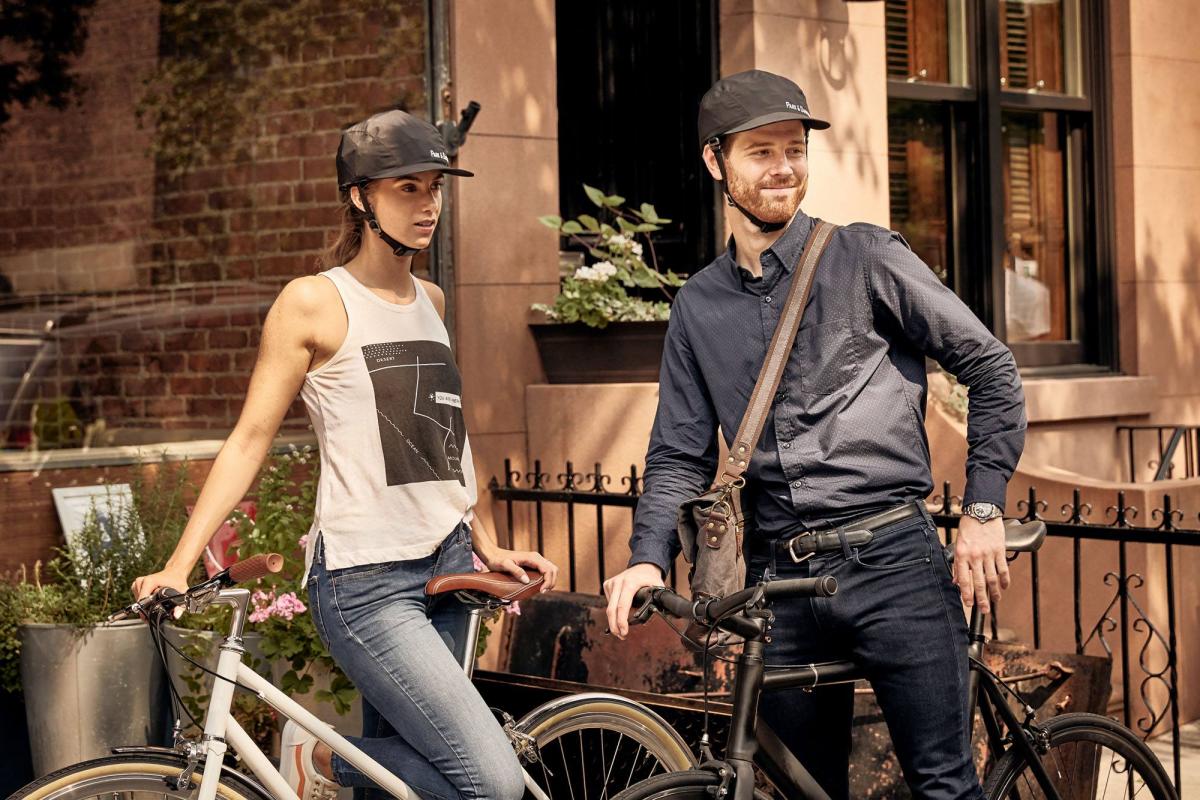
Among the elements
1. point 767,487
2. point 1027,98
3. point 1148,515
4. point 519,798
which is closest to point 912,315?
point 767,487

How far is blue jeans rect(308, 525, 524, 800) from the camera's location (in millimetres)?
3438

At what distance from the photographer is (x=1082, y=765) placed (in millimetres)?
3980

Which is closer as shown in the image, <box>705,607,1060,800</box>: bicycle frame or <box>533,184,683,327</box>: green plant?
<box>705,607,1060,800</box>: bicycle frame

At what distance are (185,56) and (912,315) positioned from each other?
4.45 metres

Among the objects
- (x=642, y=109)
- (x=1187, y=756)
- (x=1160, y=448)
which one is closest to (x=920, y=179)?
(x=642, y=109)

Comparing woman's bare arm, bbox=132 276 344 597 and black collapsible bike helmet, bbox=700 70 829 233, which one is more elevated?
black collapsible bike helmet, bbox=700 70 829 233

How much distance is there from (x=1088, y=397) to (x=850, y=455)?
650cm

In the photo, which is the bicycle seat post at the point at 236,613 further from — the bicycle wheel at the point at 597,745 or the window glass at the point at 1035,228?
the window glass at the point at 1035,228

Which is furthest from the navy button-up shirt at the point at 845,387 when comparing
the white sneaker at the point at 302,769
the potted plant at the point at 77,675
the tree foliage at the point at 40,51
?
the tree foliage at the point at 40,51

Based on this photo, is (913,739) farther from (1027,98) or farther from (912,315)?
(1027,98)

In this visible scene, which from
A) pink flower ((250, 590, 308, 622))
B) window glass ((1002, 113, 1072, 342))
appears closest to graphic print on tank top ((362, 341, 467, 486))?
pink flower ((250, 590, 308, 622))

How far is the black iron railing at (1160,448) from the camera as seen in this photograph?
9.47 metres

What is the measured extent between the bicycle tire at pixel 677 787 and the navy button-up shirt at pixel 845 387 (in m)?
0.48

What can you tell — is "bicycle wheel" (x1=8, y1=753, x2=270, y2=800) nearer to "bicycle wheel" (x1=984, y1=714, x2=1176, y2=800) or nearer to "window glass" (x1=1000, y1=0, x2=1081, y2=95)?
"bicycle wheel" (x1=984, y1=714, x2=1176, y2=800)
